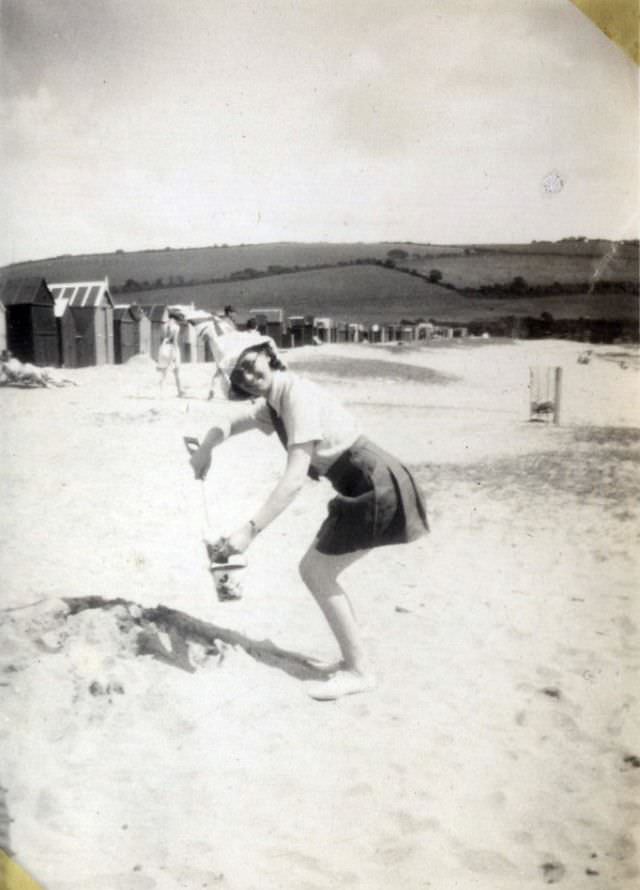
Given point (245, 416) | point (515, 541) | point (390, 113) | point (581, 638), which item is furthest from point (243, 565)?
point (390, 113)

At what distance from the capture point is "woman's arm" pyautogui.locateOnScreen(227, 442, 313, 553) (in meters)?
2.21

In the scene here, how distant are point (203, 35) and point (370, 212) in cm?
60

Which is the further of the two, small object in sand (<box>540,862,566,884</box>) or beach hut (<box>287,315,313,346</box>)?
beach hut (<box>287,315,313,346</box>)

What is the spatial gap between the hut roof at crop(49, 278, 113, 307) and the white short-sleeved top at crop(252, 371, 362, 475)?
55cm

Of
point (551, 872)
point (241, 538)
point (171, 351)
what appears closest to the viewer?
point (551, 872)

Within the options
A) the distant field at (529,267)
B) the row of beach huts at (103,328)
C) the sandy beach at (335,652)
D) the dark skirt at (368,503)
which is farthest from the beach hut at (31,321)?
the distant field at (529,267)

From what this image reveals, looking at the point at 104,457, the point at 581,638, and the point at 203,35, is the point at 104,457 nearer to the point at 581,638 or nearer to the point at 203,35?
the point at 203,35

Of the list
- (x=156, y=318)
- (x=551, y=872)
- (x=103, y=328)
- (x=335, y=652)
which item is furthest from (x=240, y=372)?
(x=551, y=872)

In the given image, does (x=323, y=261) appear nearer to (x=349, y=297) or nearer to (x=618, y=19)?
(x=349, y=297)

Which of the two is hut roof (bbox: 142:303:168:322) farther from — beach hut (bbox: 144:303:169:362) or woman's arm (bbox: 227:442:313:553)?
woman's arm (bbox: 227:442:313:553)

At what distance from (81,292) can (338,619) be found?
1114 millimetres

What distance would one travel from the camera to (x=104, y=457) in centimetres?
234

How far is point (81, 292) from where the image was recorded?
7.82 ft

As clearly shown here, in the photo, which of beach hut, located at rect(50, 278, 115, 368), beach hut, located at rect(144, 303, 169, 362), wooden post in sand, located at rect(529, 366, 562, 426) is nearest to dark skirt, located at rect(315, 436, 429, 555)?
wooden post in sand, located at rect(529, 366, 562, 426)
